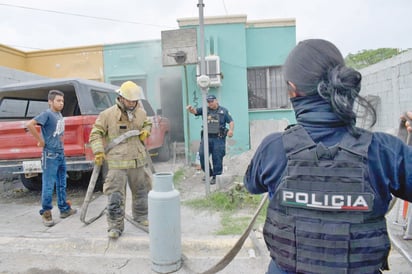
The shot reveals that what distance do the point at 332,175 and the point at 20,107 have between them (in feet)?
21.4

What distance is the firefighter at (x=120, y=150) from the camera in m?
3.54

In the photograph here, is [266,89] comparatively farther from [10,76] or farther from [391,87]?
[10,76]

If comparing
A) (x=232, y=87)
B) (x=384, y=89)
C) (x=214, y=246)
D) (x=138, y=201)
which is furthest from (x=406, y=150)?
(x=232, y=87)

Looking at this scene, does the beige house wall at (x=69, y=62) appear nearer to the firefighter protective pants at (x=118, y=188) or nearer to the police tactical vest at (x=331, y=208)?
the firefighter protective pants at (x=118, y=188)

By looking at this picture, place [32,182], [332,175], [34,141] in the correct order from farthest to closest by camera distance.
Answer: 1. [32,182]
2. [34,141]
3. [332,175]

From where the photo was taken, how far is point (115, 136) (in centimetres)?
363

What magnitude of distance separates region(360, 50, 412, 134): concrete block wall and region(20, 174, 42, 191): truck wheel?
6656 mm

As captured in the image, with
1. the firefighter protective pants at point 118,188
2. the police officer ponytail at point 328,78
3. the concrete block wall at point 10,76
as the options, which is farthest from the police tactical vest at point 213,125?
the concrete block wall at point 10,76

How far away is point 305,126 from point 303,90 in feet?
0.48

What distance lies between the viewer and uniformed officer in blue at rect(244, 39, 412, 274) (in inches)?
46.1

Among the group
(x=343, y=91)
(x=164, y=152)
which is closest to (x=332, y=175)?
(x=343, y=91)

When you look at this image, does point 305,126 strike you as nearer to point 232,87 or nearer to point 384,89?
point 384,89

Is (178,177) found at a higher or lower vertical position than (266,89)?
lower

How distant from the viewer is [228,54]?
27.8 feet
